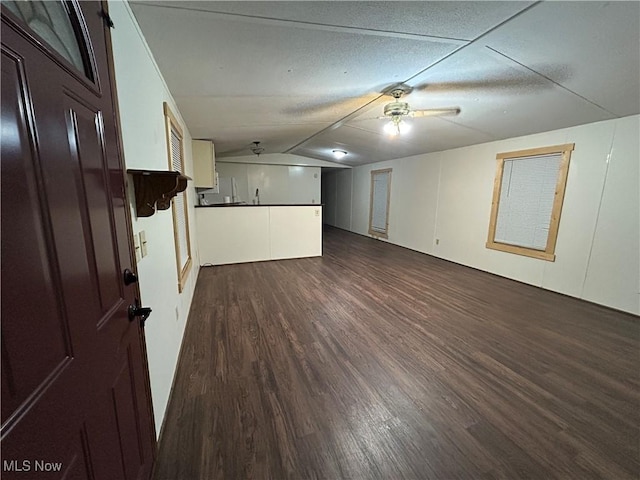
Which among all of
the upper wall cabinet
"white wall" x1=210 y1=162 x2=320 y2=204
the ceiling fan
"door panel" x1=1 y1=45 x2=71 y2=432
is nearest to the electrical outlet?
"door panel" x1=1 y1=45 x2=71 y2=432

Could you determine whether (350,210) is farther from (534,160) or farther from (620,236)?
(620,236)

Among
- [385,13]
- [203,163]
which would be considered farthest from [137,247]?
[203,163]

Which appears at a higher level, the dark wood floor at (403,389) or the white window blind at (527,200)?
the white window blind at (527,200)

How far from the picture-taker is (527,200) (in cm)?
393

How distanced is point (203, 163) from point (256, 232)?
1468mm

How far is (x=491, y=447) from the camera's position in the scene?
4.83ft

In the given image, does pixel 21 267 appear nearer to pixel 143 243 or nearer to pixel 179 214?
pixel 143 243

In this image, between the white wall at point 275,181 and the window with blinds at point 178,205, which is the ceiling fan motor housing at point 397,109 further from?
the white wall at point 275,181

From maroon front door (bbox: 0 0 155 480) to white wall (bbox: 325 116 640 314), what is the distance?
15.0ft

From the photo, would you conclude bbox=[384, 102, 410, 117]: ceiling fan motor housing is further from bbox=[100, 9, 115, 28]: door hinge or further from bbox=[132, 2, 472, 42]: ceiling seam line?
bbox=[100, 9, 115, 28]: door hinge

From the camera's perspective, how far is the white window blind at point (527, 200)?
3695mm

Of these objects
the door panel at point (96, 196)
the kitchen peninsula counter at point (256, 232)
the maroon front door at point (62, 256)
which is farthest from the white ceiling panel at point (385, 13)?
the kitchen peninsula counter at point (256, 232)
